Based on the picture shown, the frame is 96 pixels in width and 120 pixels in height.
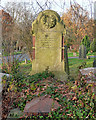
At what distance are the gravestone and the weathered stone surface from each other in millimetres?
2690

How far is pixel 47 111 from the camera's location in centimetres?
310

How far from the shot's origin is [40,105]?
3.22m

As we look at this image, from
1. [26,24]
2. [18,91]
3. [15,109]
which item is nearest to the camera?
[15,109]

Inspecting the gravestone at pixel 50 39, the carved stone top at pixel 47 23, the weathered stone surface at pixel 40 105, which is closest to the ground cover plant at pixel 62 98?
the weathered stone surface at pixel 40 105

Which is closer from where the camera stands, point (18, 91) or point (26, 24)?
point (18, 91)

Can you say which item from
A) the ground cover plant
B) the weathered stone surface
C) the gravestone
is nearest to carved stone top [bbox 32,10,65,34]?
the gravestone

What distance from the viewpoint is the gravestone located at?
19.3 ft

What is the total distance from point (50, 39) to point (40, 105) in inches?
128

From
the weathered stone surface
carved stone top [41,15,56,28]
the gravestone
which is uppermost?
carved stone top [41,15,56,28]

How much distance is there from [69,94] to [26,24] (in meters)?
8.00

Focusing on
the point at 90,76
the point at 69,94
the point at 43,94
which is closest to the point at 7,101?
the point at 43,94

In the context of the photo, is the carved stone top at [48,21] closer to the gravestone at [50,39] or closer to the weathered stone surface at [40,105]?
the gravestone at [50,39]

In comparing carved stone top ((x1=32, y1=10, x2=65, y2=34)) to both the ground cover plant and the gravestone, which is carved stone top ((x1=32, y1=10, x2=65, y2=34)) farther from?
the ground cover plant

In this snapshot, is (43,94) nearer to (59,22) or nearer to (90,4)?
(90,4)
